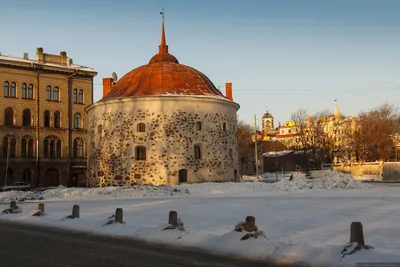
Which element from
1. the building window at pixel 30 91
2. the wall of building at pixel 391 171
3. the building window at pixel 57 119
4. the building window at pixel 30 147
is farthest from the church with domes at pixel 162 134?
the wall of building at pixel 391 171

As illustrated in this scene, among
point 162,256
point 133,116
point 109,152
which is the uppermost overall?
point 133,116

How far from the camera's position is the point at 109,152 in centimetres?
3688

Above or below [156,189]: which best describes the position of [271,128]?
above

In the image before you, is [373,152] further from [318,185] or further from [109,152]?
[109,152]

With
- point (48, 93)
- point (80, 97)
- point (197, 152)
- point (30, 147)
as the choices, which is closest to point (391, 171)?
point (197, 152)

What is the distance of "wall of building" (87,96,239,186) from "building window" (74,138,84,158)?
624 inches

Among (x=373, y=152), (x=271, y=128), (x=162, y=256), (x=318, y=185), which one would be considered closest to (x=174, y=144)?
(x=318, y=185)

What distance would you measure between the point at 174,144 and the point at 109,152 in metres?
5.82

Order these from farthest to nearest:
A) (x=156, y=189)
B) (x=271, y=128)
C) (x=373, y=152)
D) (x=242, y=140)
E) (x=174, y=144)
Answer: (x=271, y=128)
(x=242, y=140)
(x=373, y=152)
(x=174, y=144)
(x=156, y=189)

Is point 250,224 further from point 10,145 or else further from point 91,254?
point 10,145

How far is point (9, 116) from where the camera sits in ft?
161

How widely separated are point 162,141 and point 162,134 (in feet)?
1.91

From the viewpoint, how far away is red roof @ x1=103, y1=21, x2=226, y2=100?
122 feet

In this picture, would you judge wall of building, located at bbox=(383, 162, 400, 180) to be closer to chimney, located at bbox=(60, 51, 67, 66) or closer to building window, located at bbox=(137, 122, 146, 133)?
building window, located at bbox=(137, 122, 146, 133)
